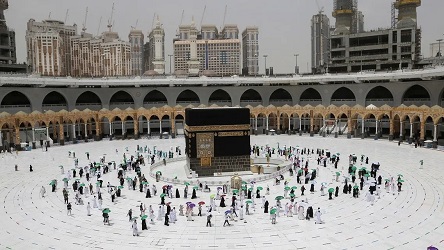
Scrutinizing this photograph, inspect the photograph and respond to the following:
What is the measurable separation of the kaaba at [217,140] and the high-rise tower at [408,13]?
2311 inches

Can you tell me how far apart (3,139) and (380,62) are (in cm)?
7013

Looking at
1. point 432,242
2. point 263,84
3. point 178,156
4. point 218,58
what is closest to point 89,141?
point 178,156

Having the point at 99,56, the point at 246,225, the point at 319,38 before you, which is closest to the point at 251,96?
the point at 246,225

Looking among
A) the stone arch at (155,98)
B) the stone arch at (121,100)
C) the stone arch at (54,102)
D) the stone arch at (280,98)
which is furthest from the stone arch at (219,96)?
the stone arch at (54,102)

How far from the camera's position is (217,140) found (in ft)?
105

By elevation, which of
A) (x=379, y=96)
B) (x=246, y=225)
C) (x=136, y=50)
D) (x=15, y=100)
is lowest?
(x=246, y=225)

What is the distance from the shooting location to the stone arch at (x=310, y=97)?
63.2 m

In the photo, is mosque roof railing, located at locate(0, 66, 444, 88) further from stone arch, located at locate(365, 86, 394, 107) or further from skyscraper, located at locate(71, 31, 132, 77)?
skyscraper, located at locate(71, 31, 132, 77)

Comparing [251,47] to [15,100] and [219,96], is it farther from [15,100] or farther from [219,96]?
[15,100]

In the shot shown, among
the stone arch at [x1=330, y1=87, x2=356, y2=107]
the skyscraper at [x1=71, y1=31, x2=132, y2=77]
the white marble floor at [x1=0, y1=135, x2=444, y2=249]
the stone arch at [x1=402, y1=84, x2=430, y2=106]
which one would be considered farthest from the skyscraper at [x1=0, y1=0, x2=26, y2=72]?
the stone arch at [x1=402, y1=84, x2=430, y2=106]

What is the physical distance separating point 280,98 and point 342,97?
35.6 feet

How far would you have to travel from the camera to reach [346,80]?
57.5 metres

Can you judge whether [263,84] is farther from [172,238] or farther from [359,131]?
[172,238]

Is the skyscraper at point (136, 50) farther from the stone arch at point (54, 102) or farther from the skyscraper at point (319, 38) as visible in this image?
the stone arch at point (54, 102)
